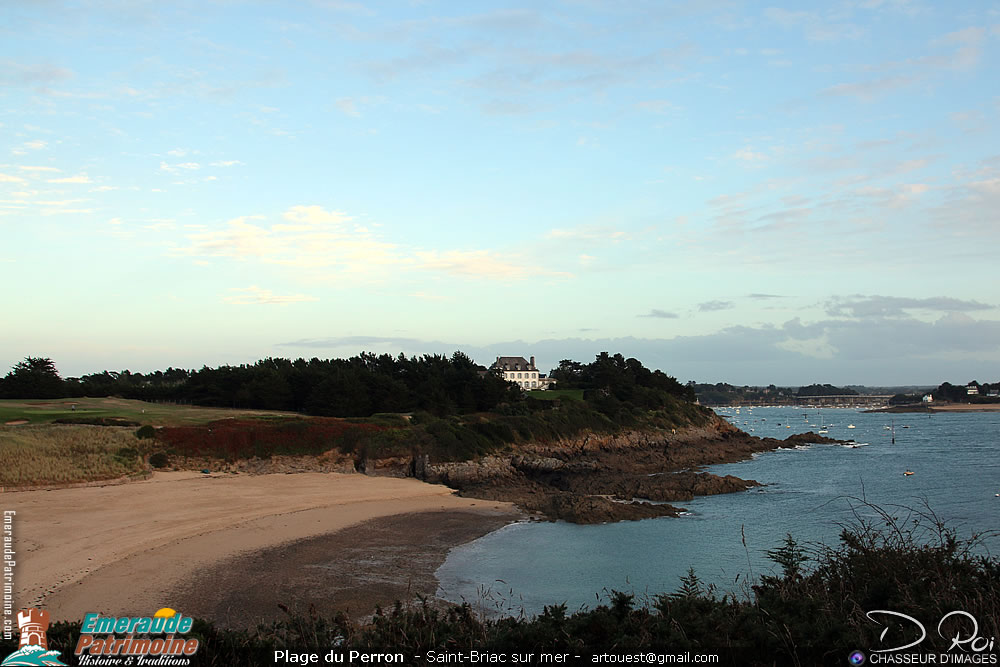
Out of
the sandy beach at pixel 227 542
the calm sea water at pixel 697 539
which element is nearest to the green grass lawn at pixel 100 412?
the sandy beach at pixel 227 542

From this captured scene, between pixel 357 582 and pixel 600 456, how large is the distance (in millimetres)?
33075

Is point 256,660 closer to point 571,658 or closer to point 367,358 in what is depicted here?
point 571,658

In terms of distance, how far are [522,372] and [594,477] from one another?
70.1 m

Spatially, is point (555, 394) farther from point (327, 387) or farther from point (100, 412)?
point (100, 412)

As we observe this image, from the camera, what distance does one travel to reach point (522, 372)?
109375mm

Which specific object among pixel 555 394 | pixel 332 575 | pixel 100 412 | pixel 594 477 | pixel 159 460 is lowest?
pixel 594 477

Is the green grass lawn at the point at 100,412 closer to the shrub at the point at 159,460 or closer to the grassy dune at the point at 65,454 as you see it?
the grassy dune at the point at 65,454

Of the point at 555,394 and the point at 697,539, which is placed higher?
the point at 555,394

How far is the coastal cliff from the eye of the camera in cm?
2869

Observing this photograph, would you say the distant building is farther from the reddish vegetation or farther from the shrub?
the shrub

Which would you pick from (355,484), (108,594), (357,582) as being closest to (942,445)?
(355,484)

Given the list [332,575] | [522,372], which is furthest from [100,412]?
[522,372]

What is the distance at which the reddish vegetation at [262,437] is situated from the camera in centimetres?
3281

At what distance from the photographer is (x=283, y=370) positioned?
6041 cm
